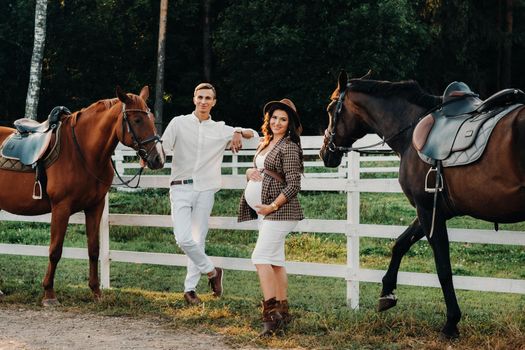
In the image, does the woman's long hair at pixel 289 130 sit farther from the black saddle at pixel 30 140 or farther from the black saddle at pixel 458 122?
the black saddle at pixel 30 140

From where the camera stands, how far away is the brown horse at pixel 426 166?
16.7 ft

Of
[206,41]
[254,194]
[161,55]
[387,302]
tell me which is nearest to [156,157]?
[254,194]

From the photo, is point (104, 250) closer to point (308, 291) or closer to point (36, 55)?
point (308, 291)

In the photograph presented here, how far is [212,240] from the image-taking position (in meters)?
11.8

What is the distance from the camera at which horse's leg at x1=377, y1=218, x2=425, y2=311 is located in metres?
6.22

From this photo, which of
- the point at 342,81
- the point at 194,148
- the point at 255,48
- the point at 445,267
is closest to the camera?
the point at 445,267

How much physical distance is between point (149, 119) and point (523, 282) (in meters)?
3.57

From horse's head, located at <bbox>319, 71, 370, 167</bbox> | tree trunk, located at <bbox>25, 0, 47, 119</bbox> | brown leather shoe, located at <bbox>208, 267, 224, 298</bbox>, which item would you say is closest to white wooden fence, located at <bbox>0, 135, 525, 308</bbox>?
brown leather shoe, located at <bbox>208, 267, 224, 298</bbox>

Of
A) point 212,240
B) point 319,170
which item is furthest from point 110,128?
point 319,170

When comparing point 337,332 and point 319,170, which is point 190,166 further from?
point 319,170

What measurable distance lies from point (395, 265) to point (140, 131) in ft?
8.55

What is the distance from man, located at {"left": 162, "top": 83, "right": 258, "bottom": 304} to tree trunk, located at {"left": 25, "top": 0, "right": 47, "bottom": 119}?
14292 mm

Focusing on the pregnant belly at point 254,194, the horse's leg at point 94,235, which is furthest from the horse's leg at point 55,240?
the pregnant belly at point 254,194

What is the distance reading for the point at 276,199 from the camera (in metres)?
5.87
